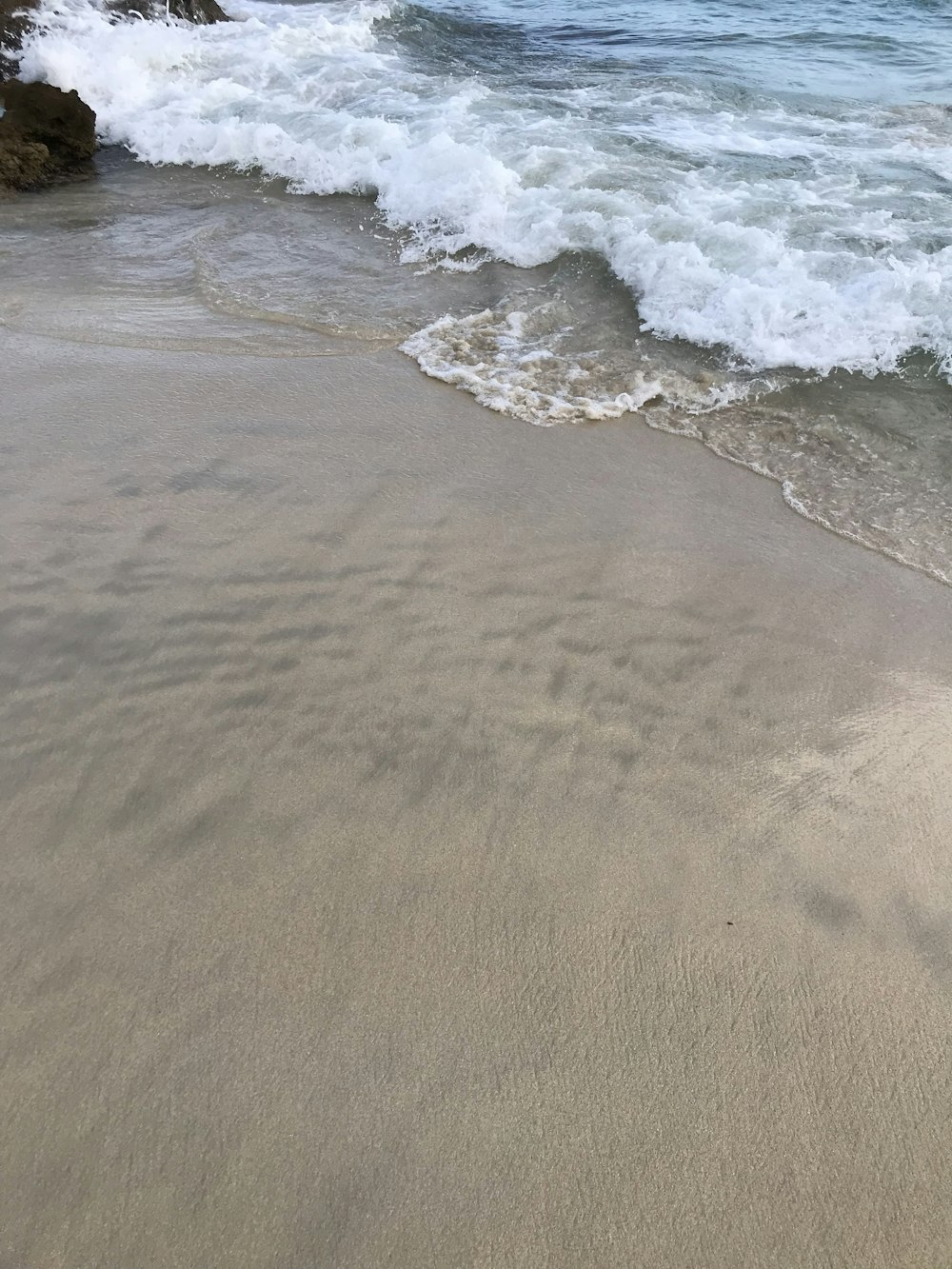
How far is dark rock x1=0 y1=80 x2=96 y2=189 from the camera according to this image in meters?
7.27

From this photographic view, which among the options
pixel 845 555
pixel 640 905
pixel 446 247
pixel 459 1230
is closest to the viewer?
pixel 459 1230

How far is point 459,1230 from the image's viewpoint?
5.60ft

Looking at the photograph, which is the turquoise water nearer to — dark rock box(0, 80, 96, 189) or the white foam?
the white foam

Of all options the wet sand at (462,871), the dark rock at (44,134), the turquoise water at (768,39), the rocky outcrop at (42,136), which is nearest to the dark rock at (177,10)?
the rocky outcrop at (42,136)

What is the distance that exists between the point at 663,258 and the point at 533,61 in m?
7.33

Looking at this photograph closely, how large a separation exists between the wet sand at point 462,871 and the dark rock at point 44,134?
504 centimetres

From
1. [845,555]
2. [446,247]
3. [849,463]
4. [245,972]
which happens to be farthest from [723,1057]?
[446,247]

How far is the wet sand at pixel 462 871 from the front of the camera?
1.77 m

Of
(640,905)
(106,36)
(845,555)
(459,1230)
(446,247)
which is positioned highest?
(106,36)

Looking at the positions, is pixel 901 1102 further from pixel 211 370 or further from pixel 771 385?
pixel 211 370

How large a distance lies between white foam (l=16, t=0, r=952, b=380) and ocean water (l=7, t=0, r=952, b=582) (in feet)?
0.09

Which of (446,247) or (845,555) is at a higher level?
(446,247)

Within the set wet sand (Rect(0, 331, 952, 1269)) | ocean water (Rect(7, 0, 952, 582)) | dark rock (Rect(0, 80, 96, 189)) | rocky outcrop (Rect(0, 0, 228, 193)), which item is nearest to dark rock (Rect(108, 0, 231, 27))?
ocean water (Rect(7, 0, 952, 582))

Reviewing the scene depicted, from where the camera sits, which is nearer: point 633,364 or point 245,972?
point 245,972
